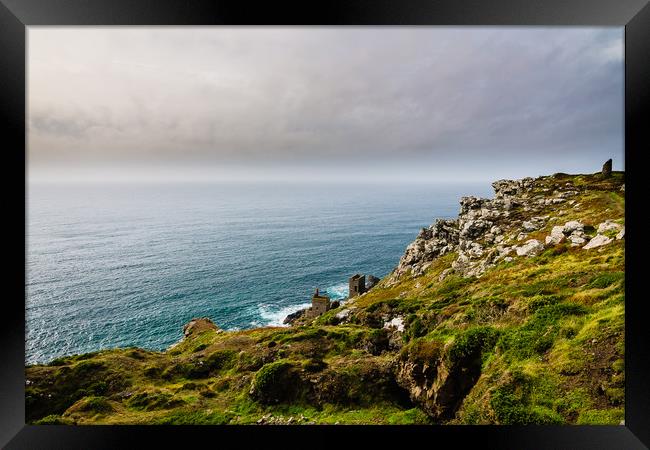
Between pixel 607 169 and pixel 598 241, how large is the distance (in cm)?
2003

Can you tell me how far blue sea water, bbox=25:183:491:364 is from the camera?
41.4 m

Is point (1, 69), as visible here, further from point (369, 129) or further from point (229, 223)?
point (229, 223)

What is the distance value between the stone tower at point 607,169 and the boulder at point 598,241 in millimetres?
18616

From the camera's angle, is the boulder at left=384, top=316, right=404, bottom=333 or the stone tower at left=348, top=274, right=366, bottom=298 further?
the stone tower at left=348, top=274, right=366, bottom=298

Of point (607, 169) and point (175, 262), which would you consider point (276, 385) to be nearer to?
point (607, 169)

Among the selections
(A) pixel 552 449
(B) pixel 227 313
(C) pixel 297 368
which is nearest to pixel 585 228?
(A) pixel 552 449

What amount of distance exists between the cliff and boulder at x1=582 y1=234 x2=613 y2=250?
5 cm

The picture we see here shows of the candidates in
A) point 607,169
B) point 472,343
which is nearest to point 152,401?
point 472,343

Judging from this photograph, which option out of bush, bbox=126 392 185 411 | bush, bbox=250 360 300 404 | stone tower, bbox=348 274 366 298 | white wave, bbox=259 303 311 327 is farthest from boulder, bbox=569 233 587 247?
white wave, bbox=259 303 311 327

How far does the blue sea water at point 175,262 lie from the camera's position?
136 ft

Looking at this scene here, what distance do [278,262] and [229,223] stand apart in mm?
44102

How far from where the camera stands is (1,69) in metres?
5.14

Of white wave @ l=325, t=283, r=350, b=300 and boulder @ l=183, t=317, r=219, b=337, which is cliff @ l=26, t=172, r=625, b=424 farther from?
white wave @ l=325, t=283, r=350, b=300

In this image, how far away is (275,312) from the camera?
151ft
